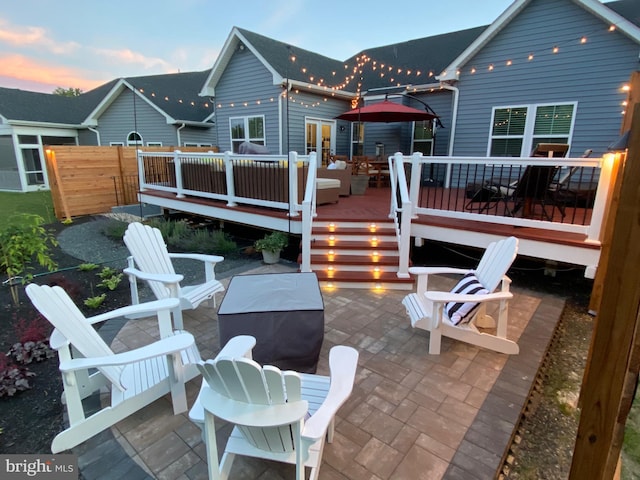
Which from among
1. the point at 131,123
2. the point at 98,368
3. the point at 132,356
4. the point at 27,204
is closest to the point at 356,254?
the point at 132,356

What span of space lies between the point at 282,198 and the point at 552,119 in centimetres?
613

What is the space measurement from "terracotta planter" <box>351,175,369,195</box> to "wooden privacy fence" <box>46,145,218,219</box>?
640 centimetres

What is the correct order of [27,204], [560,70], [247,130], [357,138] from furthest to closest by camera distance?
[27,204] → [357,138] → [247,130] → [560,70]

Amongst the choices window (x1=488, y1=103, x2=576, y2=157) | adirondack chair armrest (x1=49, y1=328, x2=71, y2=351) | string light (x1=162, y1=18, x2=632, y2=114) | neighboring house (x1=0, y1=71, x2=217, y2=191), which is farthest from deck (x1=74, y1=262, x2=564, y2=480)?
neighboring house (x1=0, y1=71, x2=217, y2=191)

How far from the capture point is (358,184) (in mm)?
8203

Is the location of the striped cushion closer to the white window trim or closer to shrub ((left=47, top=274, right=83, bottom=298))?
shrub ((left=47, top=274, right=83, bottom=298))

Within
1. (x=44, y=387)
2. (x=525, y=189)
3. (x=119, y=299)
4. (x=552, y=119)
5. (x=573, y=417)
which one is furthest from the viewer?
(x=552, y=119)

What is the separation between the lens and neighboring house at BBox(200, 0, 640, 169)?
6766mm

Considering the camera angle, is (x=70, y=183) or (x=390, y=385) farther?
(x=70, y=183)

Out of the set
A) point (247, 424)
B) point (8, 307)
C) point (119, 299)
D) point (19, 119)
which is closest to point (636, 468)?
point (247, 424)

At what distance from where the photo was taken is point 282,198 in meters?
5.83

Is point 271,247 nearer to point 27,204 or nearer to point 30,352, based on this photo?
point 30,352

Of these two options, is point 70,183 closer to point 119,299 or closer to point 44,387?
point 119,299

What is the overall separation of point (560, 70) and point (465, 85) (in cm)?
189
